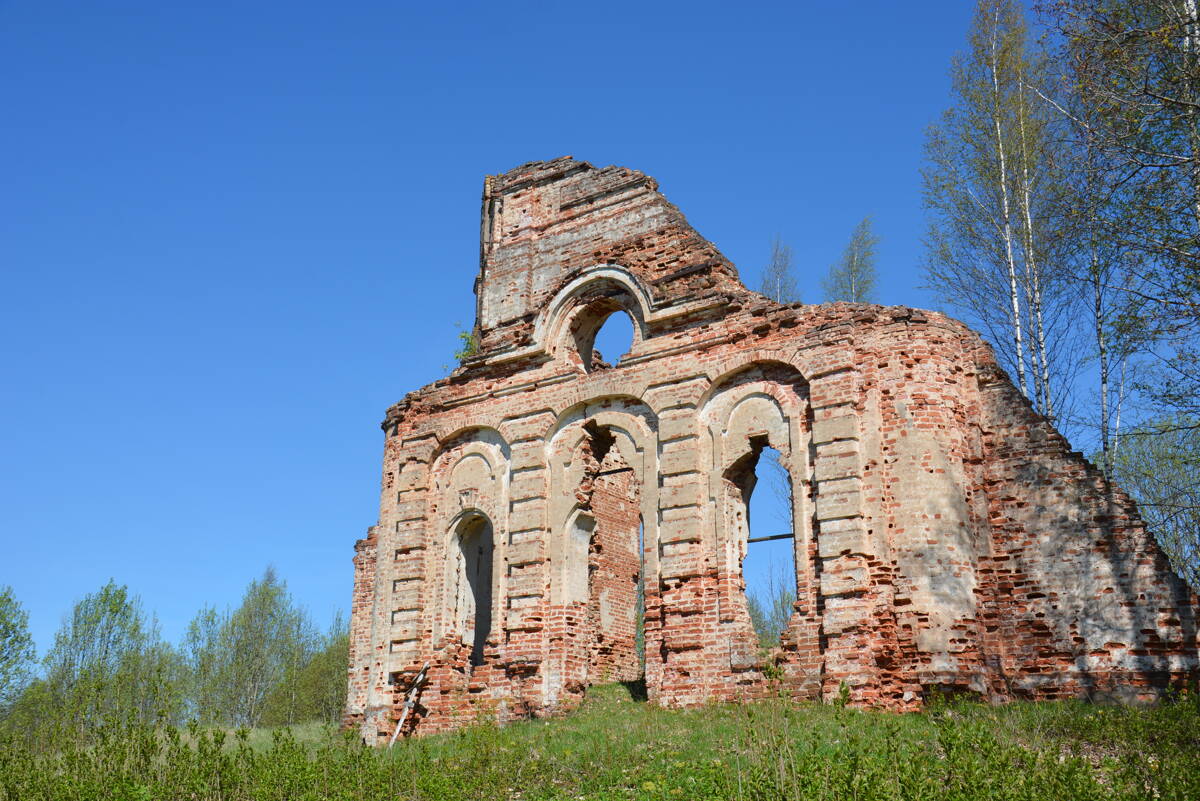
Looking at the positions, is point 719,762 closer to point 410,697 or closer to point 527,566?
Answer: point 527,566

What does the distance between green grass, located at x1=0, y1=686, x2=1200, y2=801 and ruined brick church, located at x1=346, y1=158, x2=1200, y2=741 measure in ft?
3.50

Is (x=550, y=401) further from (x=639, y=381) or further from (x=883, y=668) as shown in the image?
(x=883, y=668)

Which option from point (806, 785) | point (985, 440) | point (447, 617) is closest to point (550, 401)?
point (447, 617)

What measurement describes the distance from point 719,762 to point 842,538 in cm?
505

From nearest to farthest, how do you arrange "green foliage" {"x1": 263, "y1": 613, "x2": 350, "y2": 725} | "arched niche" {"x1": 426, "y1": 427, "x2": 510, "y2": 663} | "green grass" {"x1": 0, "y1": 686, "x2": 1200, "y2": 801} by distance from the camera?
"green grass" {"x1": 0, "y1": 686, "x2": 1200, "y2": 801} → "arched niche" {"x1": 426, "y1": 427, "x2": 510, "y2": 663} → "green foliage" {"x1": 263, "y1": 613, "x2": 350, "y2": 725}

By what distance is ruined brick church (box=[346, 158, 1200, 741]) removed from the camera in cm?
1149

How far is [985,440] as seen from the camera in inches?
495

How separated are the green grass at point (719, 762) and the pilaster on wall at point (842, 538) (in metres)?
0.64

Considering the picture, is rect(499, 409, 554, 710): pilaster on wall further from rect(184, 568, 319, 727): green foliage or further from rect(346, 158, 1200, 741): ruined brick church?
rect(184, 568, 319, 727): green foliage

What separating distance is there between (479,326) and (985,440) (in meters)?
8.04

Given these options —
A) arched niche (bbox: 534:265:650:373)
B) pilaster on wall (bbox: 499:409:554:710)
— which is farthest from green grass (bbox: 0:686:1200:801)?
arched niche (bbox: 534:265:650:373)

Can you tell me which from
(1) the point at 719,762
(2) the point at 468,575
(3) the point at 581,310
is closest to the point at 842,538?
(1) the point at 719,762

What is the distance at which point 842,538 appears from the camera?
1204 cm

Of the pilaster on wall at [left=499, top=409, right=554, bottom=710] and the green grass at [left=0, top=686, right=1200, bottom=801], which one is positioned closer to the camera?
the green grass at [left=0, top=686, right=1200, bottom=801]
